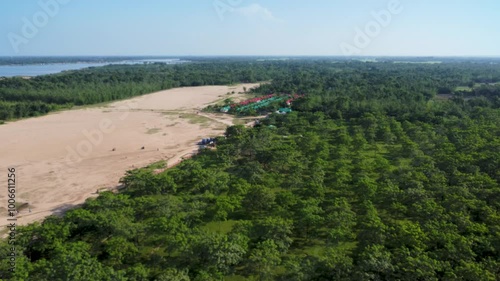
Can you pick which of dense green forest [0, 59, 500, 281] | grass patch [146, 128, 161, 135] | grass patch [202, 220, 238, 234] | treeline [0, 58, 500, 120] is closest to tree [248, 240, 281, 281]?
dense green forest [0, 59, 500, 281]

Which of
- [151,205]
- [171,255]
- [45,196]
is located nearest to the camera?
[171,255]

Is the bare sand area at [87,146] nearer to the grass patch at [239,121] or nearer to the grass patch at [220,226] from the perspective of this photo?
the grass patch at [239,121]

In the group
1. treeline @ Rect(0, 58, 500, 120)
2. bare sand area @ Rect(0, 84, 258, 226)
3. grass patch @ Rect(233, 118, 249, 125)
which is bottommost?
bare sand area @ Rect(0, 84, 258, 226)

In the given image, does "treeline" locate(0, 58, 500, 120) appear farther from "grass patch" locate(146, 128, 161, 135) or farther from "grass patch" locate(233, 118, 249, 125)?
"grass patch" locate(146, 128, 161, 135)

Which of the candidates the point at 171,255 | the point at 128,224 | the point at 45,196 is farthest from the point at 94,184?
the point at 171,255

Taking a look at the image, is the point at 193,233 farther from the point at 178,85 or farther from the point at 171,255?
the point at 178,85

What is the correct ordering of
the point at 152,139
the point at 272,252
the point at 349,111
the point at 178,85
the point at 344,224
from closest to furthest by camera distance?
the point at 272,252
the point at 344,224
the point at 152,139
the point at 349,111
the point at 178,85

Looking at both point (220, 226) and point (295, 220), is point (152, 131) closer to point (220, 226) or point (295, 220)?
point (220, 226)

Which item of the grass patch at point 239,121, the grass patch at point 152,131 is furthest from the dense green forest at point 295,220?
the grass patch at point 239,121

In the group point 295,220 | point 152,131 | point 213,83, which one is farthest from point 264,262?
point 213,83
